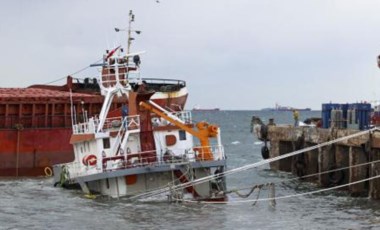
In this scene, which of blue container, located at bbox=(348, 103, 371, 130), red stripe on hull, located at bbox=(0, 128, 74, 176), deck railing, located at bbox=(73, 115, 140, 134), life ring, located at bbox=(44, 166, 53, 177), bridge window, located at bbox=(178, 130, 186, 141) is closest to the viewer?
deck railing, located at bbox=(73, 115, 140, 134)

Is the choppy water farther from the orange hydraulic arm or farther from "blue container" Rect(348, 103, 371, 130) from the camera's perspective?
"blue container" Rect(348, 103, 371, 130)

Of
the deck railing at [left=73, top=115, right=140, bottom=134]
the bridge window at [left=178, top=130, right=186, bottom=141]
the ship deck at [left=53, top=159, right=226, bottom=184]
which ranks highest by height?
the deck railing at [left=73, top=115, right=140, bottom=134]

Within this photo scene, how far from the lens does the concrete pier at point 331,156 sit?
28.9 meters

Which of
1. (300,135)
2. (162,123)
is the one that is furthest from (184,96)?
(162,123)

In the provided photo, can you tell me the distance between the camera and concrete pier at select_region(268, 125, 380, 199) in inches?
1138

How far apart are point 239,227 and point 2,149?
23.6 metres

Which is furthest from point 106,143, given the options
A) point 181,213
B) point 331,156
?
point 331,156

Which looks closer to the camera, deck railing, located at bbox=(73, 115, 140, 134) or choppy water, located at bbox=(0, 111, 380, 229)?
choppy water, located at bbox=(0, 111, 380, 229)

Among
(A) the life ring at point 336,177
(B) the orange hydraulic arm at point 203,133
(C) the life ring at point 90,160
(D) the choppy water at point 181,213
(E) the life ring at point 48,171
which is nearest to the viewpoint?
(D) the choppy water at point 181,213

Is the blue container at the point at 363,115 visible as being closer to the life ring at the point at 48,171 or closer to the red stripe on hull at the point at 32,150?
the life ring at the point at 48,171

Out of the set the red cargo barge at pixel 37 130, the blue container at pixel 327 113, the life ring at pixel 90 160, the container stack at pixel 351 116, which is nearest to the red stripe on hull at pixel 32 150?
the red cargo barge at pixel 37 130

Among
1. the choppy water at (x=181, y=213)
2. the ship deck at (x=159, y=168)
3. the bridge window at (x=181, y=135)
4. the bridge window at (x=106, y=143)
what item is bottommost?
the choppy water at (x=181, y=213)

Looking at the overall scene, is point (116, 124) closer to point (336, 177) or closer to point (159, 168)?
point (159, 168)

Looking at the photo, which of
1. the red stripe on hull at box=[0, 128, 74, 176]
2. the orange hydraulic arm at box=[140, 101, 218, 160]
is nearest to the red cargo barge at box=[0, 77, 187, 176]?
the red stripe on hull at box=[0, 128, 74, 176]
